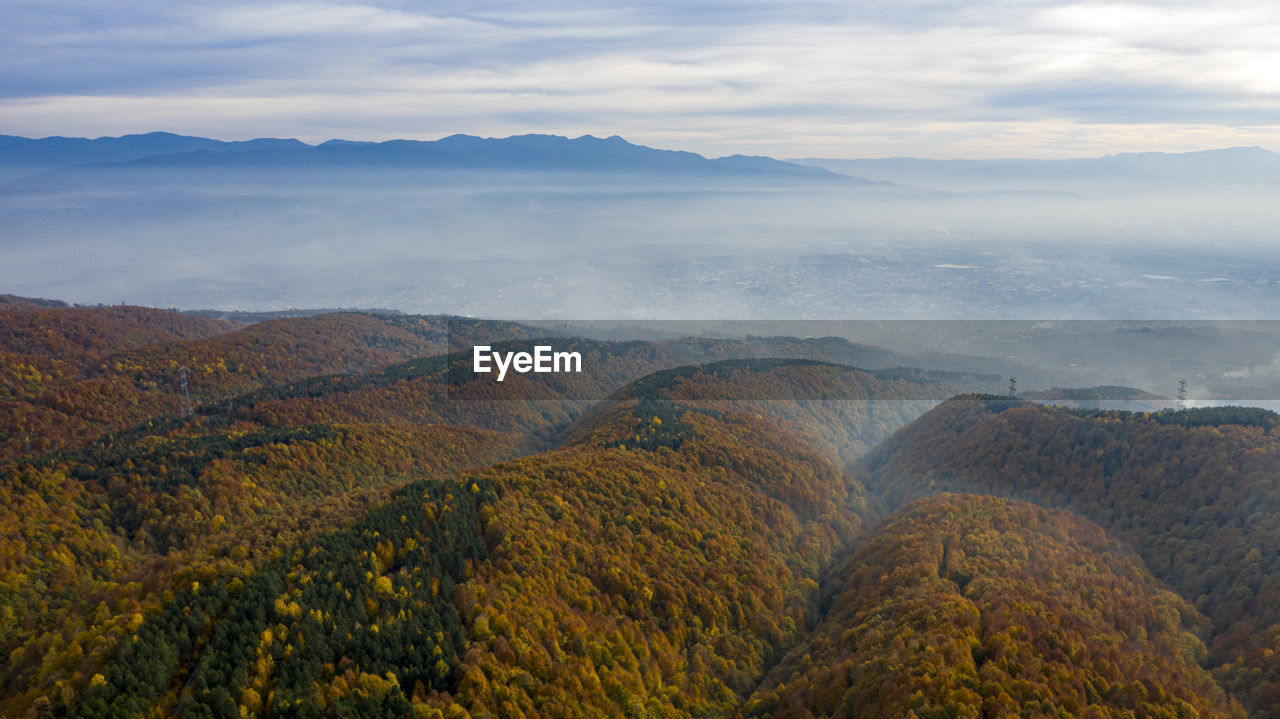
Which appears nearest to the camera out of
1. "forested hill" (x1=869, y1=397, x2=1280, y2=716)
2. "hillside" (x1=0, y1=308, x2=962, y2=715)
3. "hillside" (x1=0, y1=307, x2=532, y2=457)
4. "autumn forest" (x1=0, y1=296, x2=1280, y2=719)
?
"hillside" (x1=0, y1=308, x2=962, y2=715)

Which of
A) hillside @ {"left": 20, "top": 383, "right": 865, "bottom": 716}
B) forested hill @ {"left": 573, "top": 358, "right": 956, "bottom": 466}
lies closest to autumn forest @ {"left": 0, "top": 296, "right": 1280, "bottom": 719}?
hillside @ {"left": 20, "top": 383, "right": 865, "bottom": 716}

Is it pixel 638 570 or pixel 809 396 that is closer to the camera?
pixel 638 570

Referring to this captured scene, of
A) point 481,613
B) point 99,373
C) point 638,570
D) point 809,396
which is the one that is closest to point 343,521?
point 481,613

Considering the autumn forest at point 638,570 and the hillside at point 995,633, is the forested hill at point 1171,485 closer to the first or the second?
the autumn forest at point 638,570

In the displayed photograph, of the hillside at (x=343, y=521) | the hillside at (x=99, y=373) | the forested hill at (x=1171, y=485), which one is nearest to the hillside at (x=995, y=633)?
the forested hill at (x=1171, y=485)

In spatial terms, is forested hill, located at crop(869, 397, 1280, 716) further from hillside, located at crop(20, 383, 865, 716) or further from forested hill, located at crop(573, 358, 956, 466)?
hillside, located at crop(20, 383, 865, 716)

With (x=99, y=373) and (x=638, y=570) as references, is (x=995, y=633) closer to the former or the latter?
(x=638, y=570)

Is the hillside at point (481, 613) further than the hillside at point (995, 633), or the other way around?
the hillside at point (995, 633)
